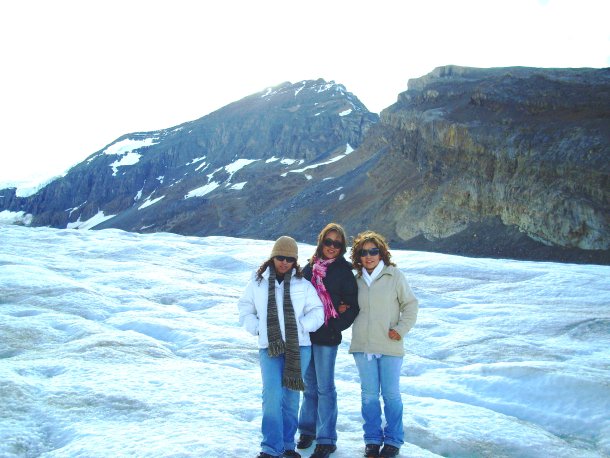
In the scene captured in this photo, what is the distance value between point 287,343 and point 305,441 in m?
1.18

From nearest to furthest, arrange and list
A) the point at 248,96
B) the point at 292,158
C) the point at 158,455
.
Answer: the point at 158,455 < the point at 292,158 < the point at 248,96

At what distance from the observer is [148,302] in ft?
40.5

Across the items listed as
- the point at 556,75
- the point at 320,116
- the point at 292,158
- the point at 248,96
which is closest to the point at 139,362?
the point at 556,75

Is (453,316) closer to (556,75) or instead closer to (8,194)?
(556,75)

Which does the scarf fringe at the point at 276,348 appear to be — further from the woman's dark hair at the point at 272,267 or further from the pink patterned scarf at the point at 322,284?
the woman's dark hair at the point at 272,267

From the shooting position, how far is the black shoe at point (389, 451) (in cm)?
479

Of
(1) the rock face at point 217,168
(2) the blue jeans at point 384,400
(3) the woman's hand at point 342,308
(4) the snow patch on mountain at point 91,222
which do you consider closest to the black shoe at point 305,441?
(2) the blue jeans at point 384,400

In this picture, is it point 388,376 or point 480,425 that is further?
point 480,425

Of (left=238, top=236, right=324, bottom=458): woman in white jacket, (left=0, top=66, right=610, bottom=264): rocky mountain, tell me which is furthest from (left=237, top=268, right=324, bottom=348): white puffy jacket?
(left=0, top=66, right=610, bottom=264): rocky mountain

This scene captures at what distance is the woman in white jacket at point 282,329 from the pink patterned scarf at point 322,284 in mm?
108

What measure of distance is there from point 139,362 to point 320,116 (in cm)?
11405

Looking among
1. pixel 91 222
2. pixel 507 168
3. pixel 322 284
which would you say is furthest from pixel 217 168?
pixel 322 284

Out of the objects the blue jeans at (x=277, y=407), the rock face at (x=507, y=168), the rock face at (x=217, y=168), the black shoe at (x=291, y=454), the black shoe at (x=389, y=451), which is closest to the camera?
the blue jeans at (x=277, y=407)

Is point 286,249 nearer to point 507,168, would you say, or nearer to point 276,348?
point 276,348
